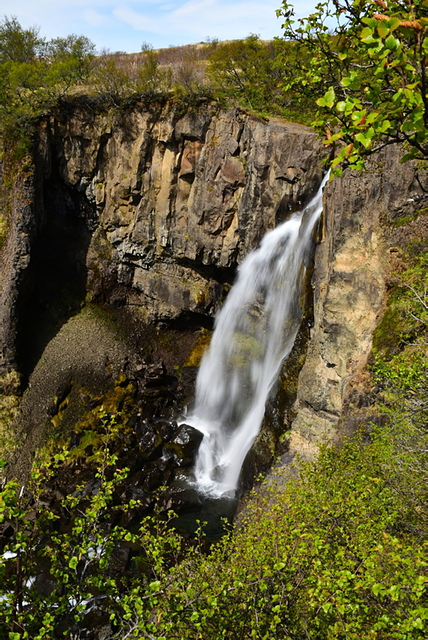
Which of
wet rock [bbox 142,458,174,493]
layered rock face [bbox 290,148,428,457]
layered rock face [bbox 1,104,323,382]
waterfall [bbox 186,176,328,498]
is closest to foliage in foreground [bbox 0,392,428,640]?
layered rock face [bbox 290,148,428,457]

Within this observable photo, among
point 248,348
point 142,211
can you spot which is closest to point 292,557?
point 248,348

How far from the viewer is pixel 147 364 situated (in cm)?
2581

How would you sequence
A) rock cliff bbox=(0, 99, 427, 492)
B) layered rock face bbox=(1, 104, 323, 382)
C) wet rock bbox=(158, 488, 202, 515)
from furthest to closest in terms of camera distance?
layered rock face bbox=(1, 104, 323, 382) → rock cliff bbox=(0, 99, 427, 492) → wet rock bbox=(158, 488, 202, 515)

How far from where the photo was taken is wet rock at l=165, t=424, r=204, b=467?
65.3 ft

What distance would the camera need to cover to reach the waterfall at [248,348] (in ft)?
59.1

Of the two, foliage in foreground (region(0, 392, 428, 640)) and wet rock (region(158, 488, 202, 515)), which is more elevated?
foliage in foreground (region(0, 392, 428, 640))

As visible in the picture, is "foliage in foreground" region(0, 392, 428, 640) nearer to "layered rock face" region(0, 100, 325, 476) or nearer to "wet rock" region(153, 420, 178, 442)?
"wet rock" region(153, 420, 178, 442)

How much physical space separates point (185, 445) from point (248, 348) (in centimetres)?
620

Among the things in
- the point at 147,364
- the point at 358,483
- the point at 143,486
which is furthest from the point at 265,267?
the point at 358,483

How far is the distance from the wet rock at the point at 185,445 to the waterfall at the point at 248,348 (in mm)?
383

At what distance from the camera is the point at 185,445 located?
20.3 metres

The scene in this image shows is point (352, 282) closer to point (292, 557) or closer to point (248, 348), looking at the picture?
point (248, 348)

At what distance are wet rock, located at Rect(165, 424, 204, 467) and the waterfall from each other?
383 mm

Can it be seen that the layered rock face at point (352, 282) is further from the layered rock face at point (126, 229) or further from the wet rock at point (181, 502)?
the layered rock face at point (126, 229)
